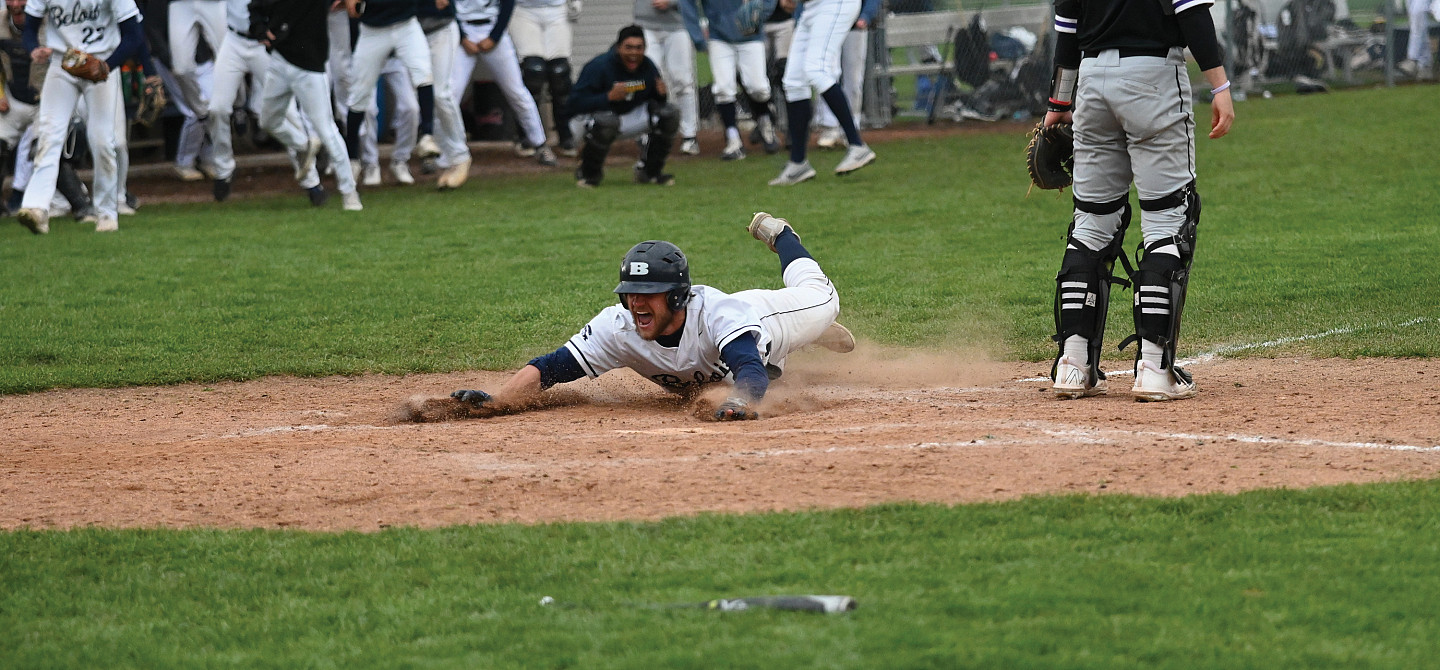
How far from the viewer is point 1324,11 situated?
21453mm

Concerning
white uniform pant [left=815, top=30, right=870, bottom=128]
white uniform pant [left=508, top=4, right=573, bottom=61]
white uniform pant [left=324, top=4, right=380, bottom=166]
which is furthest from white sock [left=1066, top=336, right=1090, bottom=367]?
white uniform pant [left=508, top=4, right=573, bottom=61]

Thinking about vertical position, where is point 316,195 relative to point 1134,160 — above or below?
below

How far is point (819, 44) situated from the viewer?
12.8 metres

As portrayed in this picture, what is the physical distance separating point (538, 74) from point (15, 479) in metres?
12.5

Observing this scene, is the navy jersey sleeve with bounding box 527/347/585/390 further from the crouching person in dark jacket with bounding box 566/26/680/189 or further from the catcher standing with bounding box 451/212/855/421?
the crouching person in dark jacket with bounding box 566/26/680/189

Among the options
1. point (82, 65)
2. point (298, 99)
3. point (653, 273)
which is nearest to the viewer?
point (653, 273)

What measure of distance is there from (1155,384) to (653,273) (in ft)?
6.77

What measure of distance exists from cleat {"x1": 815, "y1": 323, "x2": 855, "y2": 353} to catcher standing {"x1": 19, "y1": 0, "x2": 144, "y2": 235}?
7.02 m

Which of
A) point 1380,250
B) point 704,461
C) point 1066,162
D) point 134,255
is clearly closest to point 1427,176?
point 1380,250

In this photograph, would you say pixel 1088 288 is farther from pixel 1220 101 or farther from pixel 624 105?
pixel 624 105

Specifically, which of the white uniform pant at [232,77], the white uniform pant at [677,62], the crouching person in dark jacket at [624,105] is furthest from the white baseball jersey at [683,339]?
the white uniform pant at [677,62]

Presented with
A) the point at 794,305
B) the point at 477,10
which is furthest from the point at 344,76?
the point at 794,305

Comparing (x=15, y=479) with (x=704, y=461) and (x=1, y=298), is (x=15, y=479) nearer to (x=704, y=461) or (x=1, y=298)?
(x=704, y=461)

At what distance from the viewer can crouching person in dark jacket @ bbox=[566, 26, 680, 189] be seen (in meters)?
14.5
